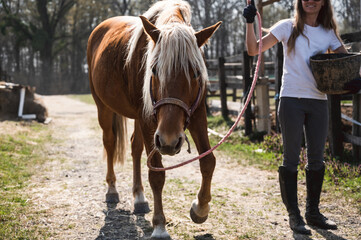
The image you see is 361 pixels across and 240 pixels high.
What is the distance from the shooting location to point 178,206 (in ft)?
11.7

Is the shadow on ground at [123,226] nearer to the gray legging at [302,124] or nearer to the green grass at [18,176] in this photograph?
the green grass at [18,176]

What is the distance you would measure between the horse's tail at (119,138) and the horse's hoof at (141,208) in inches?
37.7

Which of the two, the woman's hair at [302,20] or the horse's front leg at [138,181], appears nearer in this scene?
the woman's hair at [302,20]

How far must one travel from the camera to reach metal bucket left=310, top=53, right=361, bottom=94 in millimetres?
2613

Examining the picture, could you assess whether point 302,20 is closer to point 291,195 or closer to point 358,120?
point 291,195

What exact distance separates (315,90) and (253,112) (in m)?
4.64

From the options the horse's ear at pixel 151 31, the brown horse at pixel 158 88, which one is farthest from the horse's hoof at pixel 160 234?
the horse's ear at pixel 151 31

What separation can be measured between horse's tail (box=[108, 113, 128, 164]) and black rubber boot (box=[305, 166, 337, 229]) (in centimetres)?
230

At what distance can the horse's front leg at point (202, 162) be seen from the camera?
9.27 ft

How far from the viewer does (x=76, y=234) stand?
293 centimetres

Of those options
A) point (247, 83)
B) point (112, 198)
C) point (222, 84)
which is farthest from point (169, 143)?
point (222, 84)

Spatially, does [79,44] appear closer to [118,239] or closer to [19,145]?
[19,145]

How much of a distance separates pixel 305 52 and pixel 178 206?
1946 mm

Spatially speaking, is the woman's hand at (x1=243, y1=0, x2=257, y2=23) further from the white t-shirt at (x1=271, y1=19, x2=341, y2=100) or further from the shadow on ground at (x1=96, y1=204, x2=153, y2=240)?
the shadow on ground at (x1=96, y1=204, x2=153, y2=240)
